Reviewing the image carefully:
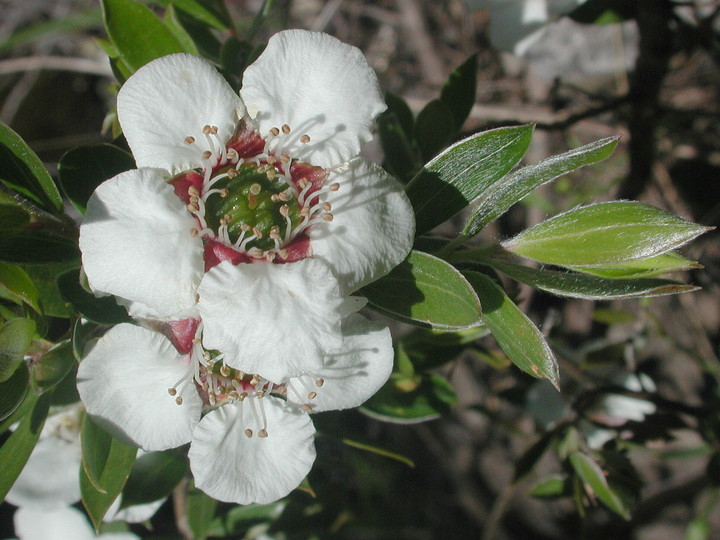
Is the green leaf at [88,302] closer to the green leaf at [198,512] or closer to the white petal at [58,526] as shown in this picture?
the green leaf at [198,512]

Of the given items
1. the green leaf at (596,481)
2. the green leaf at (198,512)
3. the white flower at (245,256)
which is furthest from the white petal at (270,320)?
the green leaf at (596,481)

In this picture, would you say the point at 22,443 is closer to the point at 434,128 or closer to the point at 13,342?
the point at 13,342

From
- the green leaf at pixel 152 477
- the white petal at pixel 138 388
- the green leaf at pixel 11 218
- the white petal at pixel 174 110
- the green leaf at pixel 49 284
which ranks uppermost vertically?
the white petal at pixel 174 110

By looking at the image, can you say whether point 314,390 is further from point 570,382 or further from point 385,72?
point 385,72

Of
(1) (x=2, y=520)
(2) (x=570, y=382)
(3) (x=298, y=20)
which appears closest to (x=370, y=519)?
(2) (x=570, y=382)

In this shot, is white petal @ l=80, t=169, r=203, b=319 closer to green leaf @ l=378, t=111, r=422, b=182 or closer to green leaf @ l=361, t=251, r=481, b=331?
green leaf @ l=361, t=251, r=481, b=331

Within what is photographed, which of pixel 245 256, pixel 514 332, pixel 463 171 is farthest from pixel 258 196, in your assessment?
pixel 514 332
